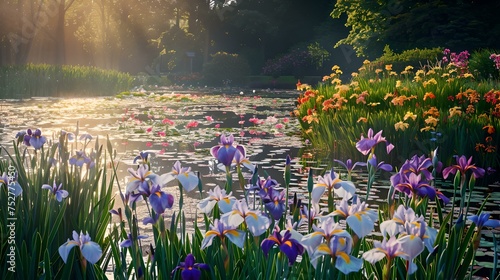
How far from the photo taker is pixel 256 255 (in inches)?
114

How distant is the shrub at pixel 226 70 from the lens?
45312 mm

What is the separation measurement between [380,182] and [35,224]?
4876 mm

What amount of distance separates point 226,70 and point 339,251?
4335cm

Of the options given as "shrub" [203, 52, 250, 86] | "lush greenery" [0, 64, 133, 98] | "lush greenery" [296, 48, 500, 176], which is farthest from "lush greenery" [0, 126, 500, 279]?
"shrub" [203, 52, 250, 86]

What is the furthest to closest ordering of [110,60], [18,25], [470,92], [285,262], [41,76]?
[110,60], [18,25], [41,76], [470,92], [285,262]

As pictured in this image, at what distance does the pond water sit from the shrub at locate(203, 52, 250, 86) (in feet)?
78.5

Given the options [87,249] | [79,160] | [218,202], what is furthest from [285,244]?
[79,160]

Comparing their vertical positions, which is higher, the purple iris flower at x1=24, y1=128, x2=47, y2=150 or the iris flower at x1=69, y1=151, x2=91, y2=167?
the purple iris flower at x1=24, y1=128, x2=47, y2=150

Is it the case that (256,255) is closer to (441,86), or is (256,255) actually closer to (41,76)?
(441,86)

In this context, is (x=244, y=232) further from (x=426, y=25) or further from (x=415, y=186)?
(x=426, y=25)

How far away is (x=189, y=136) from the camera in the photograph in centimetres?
1259

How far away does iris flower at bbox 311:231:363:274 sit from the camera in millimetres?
2340

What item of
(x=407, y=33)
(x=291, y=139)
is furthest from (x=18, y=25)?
(x=291, y=139)

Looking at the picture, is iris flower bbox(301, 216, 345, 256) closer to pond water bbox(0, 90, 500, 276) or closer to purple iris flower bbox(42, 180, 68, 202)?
purple iris flower bbox(42, 180, 68, 202)
